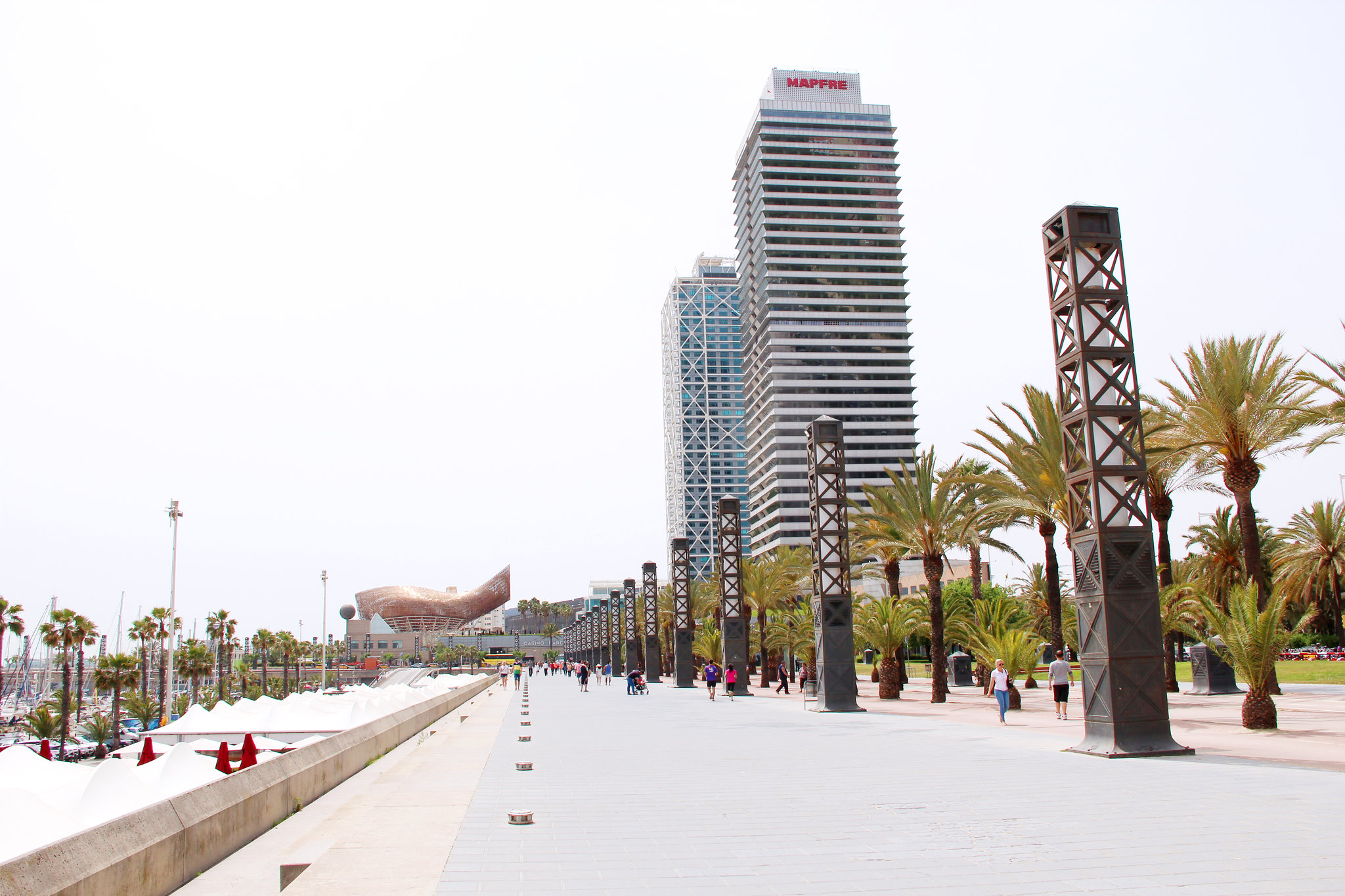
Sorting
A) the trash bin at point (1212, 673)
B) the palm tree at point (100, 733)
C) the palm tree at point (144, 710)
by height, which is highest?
the trash bin at point (1212, 673)

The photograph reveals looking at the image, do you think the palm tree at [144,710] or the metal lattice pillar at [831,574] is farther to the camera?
the palm tree at [144,710]

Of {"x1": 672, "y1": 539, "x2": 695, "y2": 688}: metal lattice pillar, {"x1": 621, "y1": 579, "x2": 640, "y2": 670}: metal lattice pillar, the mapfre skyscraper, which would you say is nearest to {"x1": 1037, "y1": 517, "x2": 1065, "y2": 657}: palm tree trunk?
{"x1": 672, "y1": 539, "x2": 695, "y2": 688}: metal lattice pillar

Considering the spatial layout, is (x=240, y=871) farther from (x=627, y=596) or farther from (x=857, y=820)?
(x=627, y=596)

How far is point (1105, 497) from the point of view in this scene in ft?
47.9

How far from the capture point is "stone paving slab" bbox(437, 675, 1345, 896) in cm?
616

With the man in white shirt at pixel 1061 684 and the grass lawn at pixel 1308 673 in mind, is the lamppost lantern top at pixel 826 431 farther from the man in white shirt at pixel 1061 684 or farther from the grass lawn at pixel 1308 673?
the man in white shirt at pixel 1061 684

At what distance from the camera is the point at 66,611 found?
62.7 m

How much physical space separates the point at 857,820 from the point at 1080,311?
9.76 meters

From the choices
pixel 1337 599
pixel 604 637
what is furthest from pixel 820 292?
pixel 1337 599

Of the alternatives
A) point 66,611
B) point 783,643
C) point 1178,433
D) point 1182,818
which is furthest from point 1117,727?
point 66,611

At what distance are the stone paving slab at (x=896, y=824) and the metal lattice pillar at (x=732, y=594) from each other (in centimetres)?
2236

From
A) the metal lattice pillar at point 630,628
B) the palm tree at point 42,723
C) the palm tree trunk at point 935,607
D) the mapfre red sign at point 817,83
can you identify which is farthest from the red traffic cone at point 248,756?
the mapfre red sign at point 817,83

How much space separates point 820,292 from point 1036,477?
134742 mm

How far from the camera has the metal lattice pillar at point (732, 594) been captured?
37.9 meters
